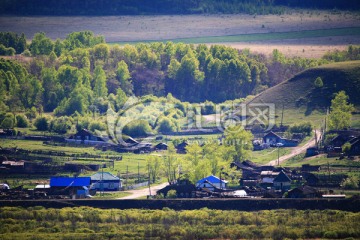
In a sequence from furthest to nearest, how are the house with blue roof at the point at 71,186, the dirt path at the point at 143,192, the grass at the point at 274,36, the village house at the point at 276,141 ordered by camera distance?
the grass at the point at 274,36, the village house at the point at 276,141, the house with blue roof at the point at 71,186, the dirt path at the point at 143,192

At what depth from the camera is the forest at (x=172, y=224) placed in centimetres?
8656

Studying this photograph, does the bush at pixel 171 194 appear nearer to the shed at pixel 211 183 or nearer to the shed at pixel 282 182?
the shed at pixel 211 183

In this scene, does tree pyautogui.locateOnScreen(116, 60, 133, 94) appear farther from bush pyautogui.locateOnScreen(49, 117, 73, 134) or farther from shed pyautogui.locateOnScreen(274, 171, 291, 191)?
shed pyautogui.locateOnScreen(274, 171, 291, 191)

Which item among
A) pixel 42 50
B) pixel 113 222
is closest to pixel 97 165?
pixel 113 222

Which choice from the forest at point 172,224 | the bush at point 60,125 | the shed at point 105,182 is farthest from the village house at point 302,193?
the bush at point 60,125

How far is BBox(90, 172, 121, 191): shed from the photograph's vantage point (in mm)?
102375

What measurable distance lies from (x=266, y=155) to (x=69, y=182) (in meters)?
22.7

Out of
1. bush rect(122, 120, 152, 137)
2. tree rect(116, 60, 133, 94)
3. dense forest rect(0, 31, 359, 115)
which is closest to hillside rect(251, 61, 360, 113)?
dense forest rect(0, 31, 359, 115)

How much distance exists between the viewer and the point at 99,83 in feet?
503

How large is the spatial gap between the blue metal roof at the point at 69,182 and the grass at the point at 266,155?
18.1 m

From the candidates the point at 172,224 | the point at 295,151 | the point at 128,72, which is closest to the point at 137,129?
the point at 295,151

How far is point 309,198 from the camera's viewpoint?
311ft

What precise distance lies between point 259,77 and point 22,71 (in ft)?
82.6

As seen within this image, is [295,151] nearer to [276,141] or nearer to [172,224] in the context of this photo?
[276,141]
